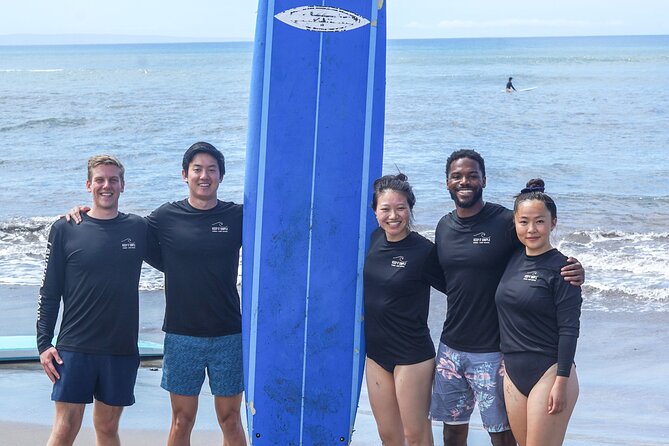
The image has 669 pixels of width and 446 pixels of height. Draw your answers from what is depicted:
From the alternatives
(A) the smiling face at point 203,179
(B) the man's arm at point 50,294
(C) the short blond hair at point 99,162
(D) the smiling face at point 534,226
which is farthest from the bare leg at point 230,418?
(D) the smiling face at point 534,226

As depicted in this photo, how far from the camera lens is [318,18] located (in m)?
4.28

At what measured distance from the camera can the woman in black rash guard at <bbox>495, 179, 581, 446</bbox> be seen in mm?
3268

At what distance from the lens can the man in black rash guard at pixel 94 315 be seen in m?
3.66

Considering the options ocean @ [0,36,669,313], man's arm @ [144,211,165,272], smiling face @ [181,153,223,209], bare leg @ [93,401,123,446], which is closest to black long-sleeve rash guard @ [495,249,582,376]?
smiling face @ [181,153,223,209]

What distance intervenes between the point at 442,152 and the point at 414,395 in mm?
14413

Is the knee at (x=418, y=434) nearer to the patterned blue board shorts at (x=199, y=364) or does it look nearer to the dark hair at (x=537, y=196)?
the patterned blue board shorts at (x=199, y=364)

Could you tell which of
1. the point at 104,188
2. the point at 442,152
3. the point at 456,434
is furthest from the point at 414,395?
the point at 442,152

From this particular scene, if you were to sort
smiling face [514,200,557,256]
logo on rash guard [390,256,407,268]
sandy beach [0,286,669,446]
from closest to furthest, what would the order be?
smiling face [514,200,557,256], logo on rash guard [390,256,407,268], sandy beach [0,286,669,446]

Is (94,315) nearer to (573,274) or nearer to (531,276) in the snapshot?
(531,276)

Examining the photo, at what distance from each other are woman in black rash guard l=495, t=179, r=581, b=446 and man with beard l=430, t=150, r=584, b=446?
3.4 inches

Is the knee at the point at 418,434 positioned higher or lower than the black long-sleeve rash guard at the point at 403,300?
lower

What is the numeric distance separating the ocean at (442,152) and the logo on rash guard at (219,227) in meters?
4.53

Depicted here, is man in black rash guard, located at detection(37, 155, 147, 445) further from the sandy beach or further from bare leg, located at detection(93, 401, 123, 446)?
the sandy beach

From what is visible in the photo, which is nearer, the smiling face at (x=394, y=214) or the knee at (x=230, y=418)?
the smiling face at (x=394, y=214)
